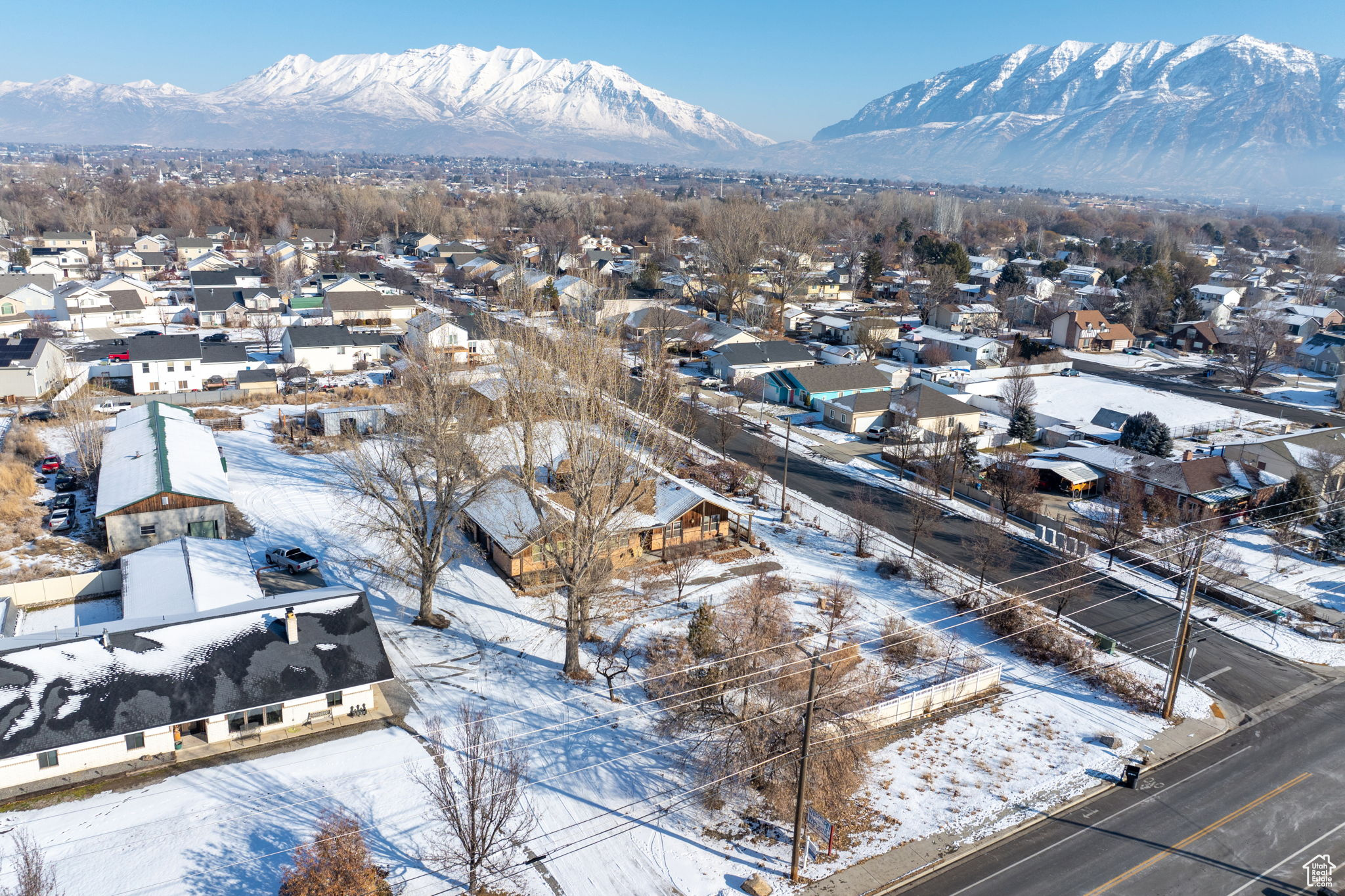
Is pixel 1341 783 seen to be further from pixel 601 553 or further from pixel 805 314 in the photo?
pixel 805 314

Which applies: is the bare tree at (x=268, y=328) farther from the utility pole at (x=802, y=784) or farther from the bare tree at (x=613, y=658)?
the utility pole at (x=802, y=784)

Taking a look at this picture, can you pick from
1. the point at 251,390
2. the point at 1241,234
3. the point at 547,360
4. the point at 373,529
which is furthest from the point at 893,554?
the point at 1241,234

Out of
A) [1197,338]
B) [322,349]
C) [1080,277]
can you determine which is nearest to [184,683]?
[322,349]

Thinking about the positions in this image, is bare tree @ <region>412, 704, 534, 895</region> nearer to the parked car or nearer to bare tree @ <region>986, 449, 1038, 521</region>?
the parked car

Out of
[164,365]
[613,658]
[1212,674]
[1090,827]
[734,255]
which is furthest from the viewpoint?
[734,255]

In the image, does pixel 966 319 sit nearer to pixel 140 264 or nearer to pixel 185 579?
pixel 185 579

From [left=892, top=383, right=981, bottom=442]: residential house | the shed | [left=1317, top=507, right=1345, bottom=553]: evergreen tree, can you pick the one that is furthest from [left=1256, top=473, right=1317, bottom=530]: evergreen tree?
the shed
